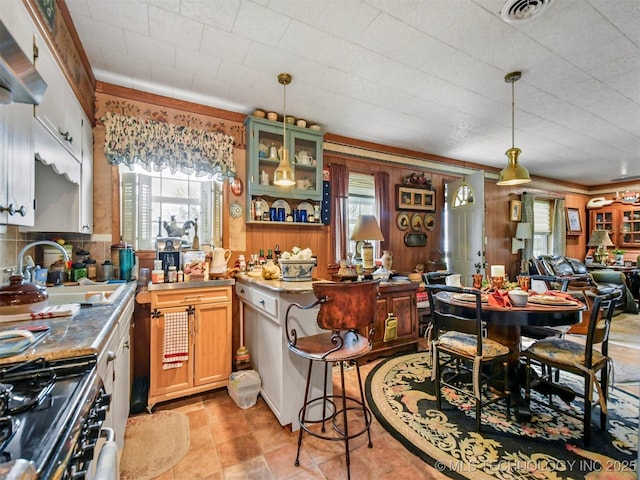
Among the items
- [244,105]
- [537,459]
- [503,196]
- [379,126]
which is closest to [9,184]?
[244,105]

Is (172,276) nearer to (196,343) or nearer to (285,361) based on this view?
(196,343)

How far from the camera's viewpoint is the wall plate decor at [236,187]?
308 cm

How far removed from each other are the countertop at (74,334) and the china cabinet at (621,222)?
9.74 meters

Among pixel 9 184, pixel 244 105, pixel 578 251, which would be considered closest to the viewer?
pixel 9 184

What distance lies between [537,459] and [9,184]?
302 cm

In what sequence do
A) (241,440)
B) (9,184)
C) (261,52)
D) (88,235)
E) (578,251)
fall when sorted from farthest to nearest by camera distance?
(578,251) < (88,235) < (261,52) < (241,440) < (9,184)

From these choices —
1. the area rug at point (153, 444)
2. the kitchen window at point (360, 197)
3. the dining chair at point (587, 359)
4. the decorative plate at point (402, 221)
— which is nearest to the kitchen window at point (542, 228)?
the decorative plate at point (402, 221)

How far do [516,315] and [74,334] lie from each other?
2.47 m

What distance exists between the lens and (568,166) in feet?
17.6

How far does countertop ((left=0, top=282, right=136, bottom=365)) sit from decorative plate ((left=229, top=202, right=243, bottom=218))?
5.58 ft

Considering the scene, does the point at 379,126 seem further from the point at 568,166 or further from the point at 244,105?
the point at 568,166

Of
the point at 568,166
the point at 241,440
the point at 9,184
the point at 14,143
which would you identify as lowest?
the point at 241,440

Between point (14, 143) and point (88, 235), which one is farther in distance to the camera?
point (88, 235)

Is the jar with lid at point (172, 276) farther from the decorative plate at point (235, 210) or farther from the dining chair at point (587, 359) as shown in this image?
the dining chair at point (587, 359)
